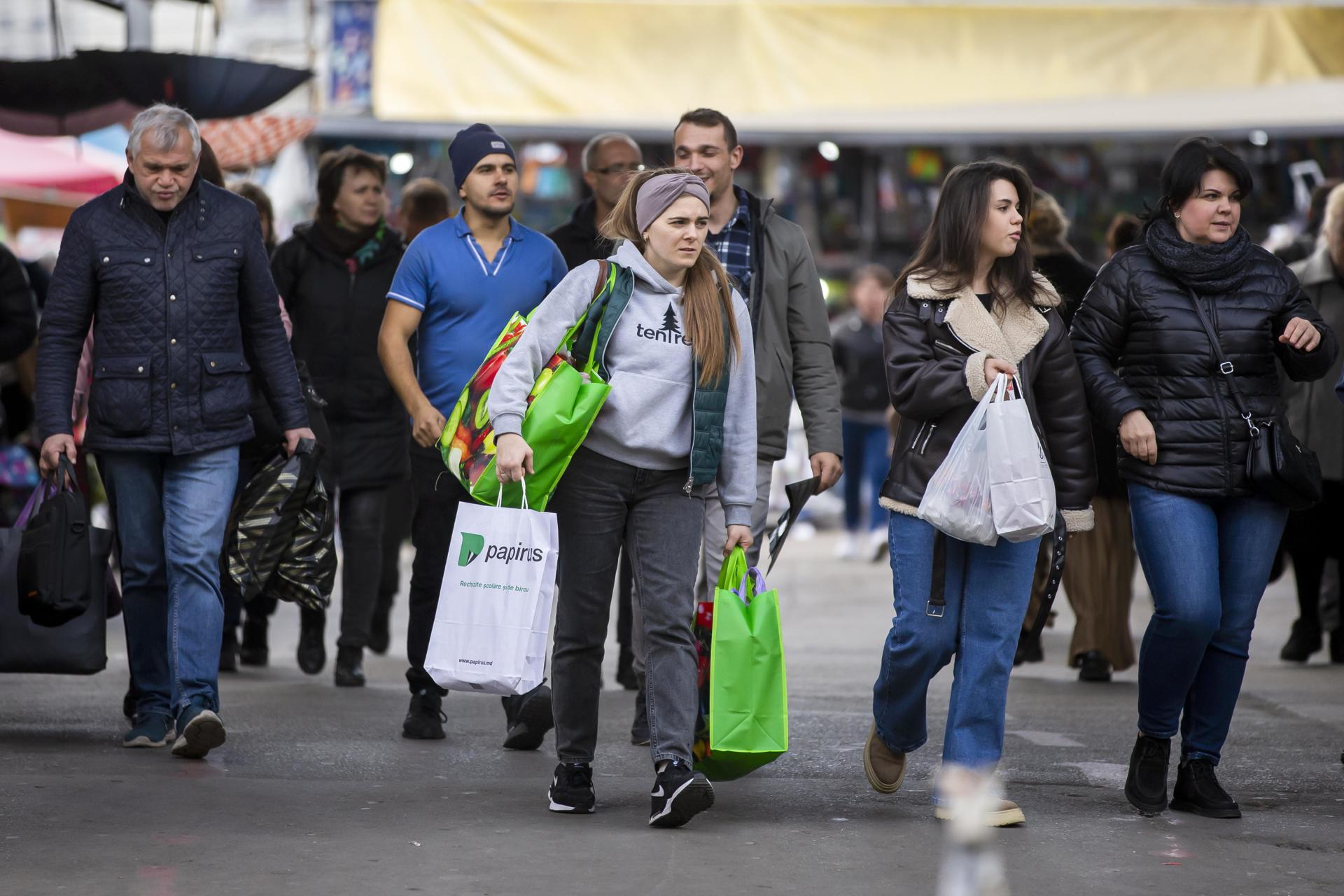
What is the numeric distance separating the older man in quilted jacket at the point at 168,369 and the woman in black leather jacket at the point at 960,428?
2.26m

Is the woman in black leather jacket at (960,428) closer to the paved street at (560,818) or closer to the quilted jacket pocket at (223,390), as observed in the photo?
the paved street at (560,818)

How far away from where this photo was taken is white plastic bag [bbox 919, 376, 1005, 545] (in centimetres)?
539

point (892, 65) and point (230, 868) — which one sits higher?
point (892, 65)

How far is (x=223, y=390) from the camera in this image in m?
6.44

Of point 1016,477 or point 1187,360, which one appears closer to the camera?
point 1016,477

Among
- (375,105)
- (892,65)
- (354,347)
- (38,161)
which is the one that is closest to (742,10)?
(892,65)

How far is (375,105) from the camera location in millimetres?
14812

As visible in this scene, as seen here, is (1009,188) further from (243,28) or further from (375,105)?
(243,28)

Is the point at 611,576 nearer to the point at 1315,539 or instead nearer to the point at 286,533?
the point at 286,533

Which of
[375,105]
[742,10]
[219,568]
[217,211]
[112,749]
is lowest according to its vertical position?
[112,749]

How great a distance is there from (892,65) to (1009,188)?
10488 millimetres

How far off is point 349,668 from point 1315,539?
4.64 meters

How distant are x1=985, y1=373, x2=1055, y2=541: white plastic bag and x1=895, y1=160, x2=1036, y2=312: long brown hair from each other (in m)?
0.47

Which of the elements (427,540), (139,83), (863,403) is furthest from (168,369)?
(863,403)
